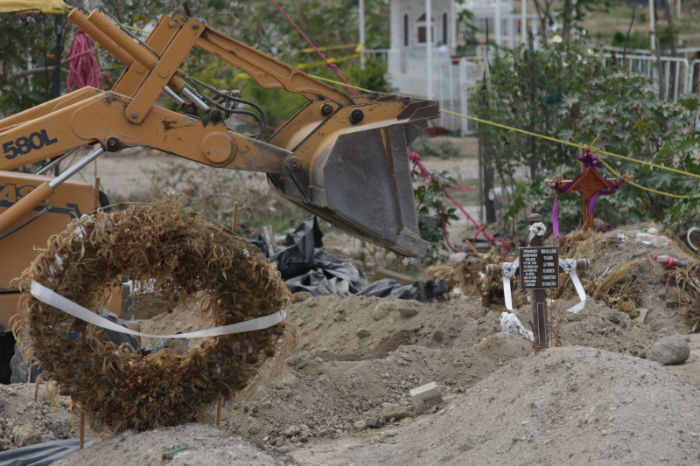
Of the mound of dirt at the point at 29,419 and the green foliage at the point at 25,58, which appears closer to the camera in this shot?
the mound of dirt at the point at 29,419

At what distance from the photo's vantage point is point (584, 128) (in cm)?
1004

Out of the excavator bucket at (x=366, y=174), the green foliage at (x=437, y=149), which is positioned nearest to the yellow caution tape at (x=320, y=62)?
the green foliage at (x=437, y=149)

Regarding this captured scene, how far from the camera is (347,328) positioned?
7145 mm

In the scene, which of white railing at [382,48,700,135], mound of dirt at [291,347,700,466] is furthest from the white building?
mound of dirt at [291,347,700,466]

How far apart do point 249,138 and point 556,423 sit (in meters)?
2.38

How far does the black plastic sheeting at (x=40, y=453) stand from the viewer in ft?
14.7

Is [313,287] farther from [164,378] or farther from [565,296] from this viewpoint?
[164,378]

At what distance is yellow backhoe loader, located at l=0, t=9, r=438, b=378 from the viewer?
5262 millimetres

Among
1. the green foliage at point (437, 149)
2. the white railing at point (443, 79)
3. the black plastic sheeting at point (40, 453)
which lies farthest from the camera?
the white railing at point (443, 79)

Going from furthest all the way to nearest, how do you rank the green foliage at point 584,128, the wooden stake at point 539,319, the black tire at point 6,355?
the green foliage at point 584,128
the black tire at point 6,355
the wooden stake at point 539,319

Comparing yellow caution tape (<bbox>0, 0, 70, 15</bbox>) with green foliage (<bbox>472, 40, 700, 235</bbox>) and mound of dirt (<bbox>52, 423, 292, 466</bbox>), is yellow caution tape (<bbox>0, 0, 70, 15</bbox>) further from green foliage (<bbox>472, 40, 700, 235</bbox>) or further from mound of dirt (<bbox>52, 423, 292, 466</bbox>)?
mound of dirt (<bbox>52, 423, 292, 466</bbox>)

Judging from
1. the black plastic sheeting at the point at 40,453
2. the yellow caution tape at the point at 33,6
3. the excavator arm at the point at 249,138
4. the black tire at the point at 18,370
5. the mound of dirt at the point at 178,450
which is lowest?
the black tire at the point at 18,370

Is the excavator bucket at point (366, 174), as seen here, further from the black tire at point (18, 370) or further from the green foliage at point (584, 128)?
the green foliage at point (584, 128)

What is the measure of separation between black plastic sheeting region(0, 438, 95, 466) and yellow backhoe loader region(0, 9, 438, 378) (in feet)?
4.83
